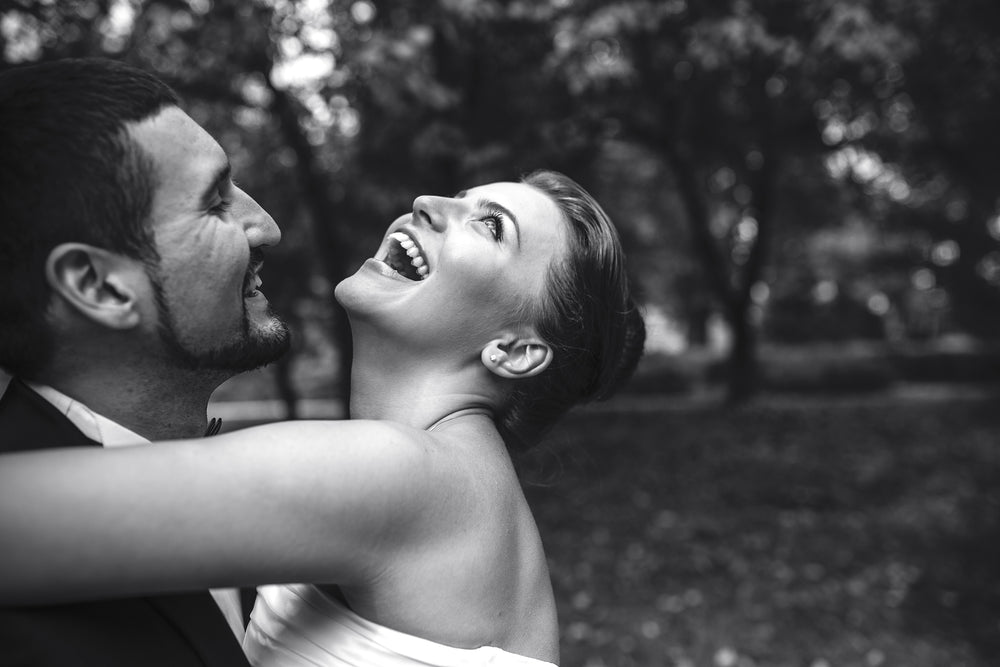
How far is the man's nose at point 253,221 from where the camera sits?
1.89 m

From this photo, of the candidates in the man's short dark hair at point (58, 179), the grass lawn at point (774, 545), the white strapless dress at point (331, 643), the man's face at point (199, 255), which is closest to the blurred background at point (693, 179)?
the grass lawn at point (774, 545)

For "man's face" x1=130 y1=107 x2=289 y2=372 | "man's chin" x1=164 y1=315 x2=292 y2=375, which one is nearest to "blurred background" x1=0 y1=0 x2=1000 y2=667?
"man's chin" x1=164 y1=315 x2=292 y2=375

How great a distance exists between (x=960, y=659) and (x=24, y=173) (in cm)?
766

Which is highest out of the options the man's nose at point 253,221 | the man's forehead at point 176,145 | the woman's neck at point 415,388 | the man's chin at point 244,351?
the man's forehead at point 176,145

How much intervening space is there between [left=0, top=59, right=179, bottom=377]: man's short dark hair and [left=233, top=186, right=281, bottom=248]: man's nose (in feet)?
0.94

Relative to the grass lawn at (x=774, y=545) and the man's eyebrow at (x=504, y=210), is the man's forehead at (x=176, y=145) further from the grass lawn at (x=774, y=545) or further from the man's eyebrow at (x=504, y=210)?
the grass lawn at (x=774, y=545)

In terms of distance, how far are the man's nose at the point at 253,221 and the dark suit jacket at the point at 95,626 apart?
572mm

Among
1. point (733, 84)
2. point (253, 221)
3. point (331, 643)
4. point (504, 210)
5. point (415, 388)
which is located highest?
point (253, 221)

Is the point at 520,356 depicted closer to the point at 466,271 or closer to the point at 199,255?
the point at 466,271

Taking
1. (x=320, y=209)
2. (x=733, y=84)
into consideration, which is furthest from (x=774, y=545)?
(x=320, y=209)

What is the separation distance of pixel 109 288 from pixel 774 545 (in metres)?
8.95

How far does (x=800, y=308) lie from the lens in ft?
110

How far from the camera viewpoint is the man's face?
5.37ft

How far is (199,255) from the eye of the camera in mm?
1688
